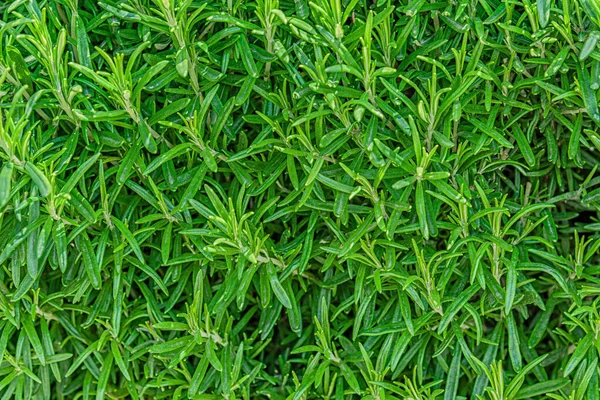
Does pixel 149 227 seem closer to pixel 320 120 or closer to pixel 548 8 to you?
pixel 320 120

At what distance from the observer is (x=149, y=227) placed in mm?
1484

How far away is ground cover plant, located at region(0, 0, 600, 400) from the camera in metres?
1.37

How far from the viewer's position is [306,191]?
139 cm

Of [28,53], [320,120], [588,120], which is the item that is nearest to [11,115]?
[28,53]

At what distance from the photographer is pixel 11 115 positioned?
1.33 meters

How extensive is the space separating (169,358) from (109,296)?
0.66 ft

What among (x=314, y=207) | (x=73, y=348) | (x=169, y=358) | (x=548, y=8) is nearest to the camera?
(x=548, y=8)

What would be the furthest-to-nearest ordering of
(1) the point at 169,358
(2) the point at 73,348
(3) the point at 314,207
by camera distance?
(2) the point at 73,348
(1) the point at 169,358
(3) the point at 314,207

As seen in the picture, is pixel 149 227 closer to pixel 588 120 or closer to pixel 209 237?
pixel 209 237

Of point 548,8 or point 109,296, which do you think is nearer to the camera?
point 548,8

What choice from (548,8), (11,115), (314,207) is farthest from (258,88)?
(548,8)

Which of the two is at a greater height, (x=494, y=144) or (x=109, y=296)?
(x=494, y=144)

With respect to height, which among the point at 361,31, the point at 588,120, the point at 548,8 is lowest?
the point at 588,120

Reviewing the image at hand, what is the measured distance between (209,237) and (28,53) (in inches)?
23.8
